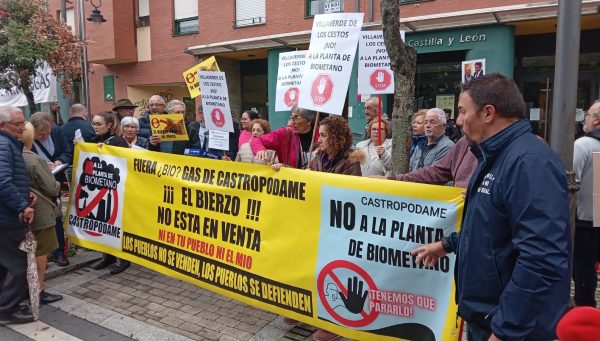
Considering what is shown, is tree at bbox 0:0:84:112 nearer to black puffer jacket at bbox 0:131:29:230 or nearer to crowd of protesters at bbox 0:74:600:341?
crowd of protesters at bbox 0:74:600:341

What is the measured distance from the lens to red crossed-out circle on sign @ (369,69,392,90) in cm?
575

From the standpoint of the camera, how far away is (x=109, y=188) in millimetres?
4957

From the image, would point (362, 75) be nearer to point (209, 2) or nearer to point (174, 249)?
point (174, 249)

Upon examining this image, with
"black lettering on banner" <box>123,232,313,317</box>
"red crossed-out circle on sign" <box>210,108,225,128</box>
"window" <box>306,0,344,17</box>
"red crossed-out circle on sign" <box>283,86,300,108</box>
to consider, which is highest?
"window" <box>306,0,344,17</box>

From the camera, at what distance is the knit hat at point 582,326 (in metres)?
1.30

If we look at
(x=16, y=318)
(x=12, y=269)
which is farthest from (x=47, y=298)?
(x=12, y=269)

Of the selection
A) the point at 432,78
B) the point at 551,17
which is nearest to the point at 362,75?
the point at 551,17

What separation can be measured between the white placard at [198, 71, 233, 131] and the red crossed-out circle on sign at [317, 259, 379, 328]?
3351 millimetres

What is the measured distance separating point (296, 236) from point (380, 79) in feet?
9.85

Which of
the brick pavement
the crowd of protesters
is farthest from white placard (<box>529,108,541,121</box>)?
the brick pavement

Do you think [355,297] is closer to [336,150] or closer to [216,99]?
[336,150]

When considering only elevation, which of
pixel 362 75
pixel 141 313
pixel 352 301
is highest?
pixel 362 75

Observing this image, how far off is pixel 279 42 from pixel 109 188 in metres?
9.41

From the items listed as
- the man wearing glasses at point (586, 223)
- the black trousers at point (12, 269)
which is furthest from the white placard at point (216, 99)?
the man wearing glasses at point (586, 223)
